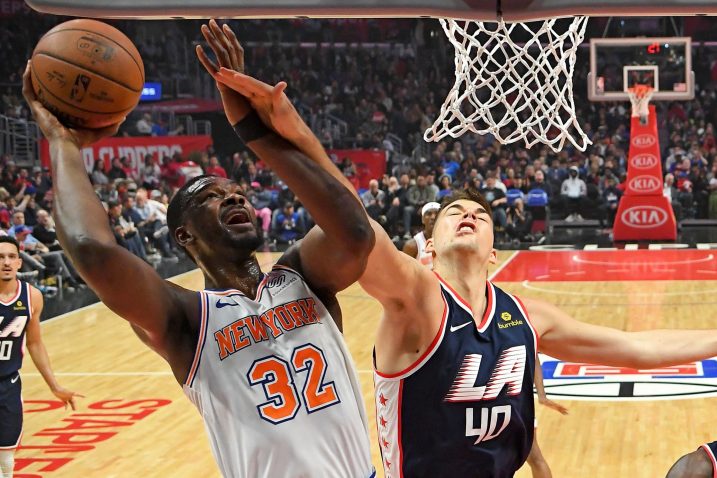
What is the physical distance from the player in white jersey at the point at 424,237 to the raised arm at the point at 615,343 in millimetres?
2275

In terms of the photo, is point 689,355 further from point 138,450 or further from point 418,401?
point 138,450

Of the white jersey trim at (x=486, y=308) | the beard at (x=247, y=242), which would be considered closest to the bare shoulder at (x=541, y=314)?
the white jersey trim at (x=486, y=308)

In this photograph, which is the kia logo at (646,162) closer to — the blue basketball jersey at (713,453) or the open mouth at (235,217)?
the blue basketball jersey at (713,453)

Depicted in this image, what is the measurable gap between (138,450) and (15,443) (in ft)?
3.78

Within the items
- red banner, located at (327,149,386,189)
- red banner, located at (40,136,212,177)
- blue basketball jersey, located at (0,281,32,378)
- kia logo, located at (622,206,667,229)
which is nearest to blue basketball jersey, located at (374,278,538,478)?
blue basketball jersey, located at (0,281,32,378)

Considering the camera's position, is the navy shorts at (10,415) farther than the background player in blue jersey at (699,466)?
Yes

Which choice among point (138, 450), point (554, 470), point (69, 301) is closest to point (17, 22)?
point (69, 301)

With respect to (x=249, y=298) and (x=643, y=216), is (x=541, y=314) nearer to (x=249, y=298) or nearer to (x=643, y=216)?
(x=249, y=298)

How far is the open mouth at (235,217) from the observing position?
263 cm

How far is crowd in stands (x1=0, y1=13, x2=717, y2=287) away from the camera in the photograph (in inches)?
649

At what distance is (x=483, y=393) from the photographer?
3.29 meters

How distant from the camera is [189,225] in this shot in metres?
2.68

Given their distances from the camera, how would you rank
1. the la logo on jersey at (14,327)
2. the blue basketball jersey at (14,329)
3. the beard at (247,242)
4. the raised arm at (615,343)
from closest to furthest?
the beard at (247,242)
the raised arm at (615,343)
the blue basketball jersey at (14,329)
the la logo on jersey at (14,327)

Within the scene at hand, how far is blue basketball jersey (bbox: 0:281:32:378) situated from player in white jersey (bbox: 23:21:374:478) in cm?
339
